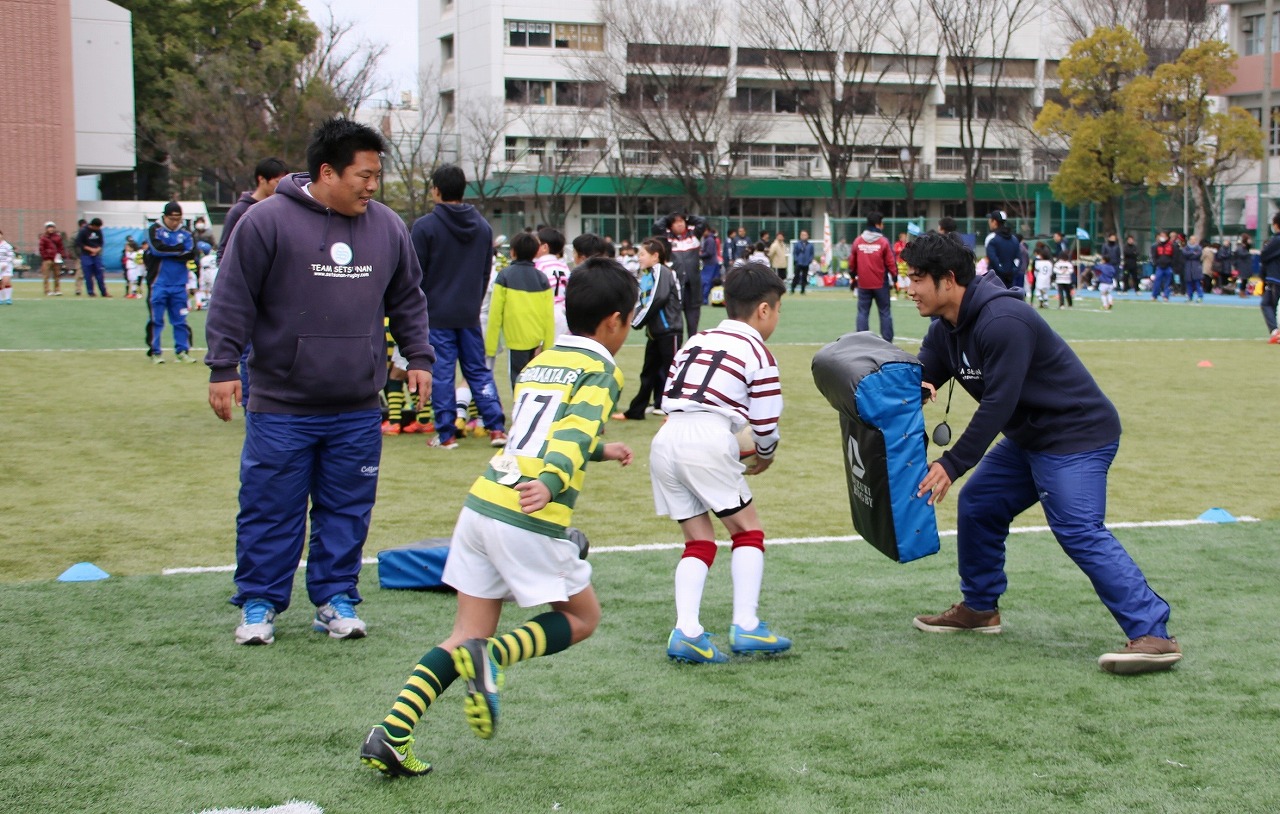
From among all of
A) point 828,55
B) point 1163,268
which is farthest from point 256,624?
point 828,55

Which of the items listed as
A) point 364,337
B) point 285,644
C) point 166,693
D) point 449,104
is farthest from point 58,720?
point 449,104

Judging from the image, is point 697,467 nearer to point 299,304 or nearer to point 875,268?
point 299,304

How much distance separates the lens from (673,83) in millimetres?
58625

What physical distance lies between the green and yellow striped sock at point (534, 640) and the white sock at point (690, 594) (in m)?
0.94

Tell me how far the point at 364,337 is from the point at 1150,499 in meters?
5.32

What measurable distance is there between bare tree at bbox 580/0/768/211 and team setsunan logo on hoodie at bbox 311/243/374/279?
177ft

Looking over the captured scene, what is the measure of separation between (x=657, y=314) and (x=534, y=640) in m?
7.71

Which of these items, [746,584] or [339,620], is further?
[339,620]

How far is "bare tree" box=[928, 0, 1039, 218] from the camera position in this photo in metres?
56.4

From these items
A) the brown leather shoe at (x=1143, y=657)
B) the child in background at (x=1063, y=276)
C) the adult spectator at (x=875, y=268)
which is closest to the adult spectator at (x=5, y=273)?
the adult spectator at (x=875, y=268)

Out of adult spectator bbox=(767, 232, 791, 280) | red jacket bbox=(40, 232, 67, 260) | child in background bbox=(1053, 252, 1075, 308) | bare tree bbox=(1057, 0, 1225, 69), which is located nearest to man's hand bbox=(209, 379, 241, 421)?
child in background bbox=(1053, 252, 1075, 308)

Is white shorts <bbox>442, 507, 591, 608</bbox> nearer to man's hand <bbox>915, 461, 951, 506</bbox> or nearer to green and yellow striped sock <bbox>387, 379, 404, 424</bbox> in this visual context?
man's hand <bbox>915, 461, 951, 506</bbox>

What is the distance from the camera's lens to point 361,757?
377cm

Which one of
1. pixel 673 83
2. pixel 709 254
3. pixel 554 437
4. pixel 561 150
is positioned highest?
pixel 673 83
